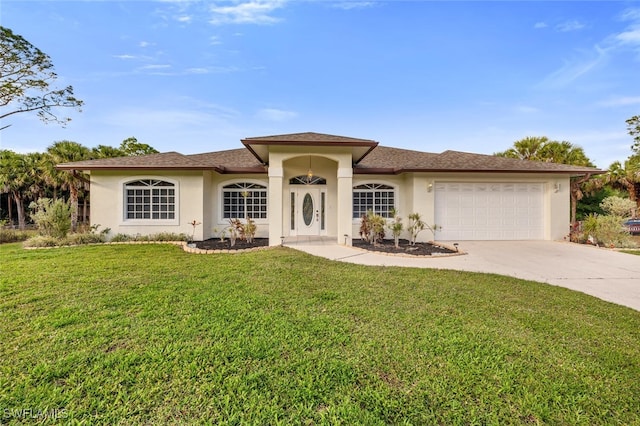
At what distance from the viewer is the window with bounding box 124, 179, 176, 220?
12523 millimetres

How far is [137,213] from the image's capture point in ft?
41.3

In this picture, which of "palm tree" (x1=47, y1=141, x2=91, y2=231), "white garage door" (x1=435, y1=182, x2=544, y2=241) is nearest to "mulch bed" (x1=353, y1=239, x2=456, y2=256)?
"white garage door" (x1=435, y1=182, x2=544, y2=241)

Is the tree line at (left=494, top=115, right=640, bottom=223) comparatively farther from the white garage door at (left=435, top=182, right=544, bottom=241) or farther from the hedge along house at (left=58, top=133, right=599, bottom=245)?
the white garage door at (left=435, top=182, right=544, bottom=241)

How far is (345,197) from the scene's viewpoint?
427 inches

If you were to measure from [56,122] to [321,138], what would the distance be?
1573cm

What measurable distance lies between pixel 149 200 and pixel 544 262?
15347mm

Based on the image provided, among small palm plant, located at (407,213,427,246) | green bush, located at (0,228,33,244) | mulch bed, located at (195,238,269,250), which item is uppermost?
small palm plant, located at (407,213,427,246)

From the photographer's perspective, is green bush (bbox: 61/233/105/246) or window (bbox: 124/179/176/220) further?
window (bbox: 124/179/176/220)

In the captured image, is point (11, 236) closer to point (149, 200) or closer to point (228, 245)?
point (149, 200)

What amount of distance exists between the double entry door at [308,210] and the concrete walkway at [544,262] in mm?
1967

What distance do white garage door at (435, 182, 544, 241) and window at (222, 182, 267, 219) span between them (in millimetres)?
8377

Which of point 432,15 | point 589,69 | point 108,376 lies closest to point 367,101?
point 432,15

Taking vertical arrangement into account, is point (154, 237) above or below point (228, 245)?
above

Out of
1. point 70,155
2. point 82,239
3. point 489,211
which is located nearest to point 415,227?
point 489,211
